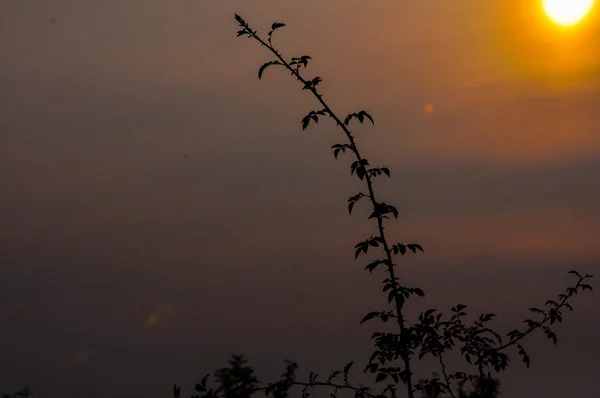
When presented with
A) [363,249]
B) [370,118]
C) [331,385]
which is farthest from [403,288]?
[370,118]

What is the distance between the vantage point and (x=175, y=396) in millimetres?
7988

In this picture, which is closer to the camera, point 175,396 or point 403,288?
point 175,396

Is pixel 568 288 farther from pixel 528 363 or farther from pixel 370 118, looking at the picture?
pixel 370 118

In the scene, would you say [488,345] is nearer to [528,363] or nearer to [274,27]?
[528,363]

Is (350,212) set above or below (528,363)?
above

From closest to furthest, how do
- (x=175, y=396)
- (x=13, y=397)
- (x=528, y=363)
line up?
(x=13, y=397) → (x=175, y=396) → (x=528, y=363)

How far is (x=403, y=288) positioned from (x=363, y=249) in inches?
27.0

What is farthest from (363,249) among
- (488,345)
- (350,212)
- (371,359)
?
(488,345)

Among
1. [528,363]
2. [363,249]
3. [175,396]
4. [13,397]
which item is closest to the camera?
[13,397]

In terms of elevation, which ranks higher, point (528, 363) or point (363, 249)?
point (363, 249)

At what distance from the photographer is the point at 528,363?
10.8 meters

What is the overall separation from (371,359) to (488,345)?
5.67 ft

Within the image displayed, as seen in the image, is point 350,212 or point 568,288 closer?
point 350,212

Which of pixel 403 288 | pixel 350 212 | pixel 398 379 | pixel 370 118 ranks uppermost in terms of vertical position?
pixel 370 118
